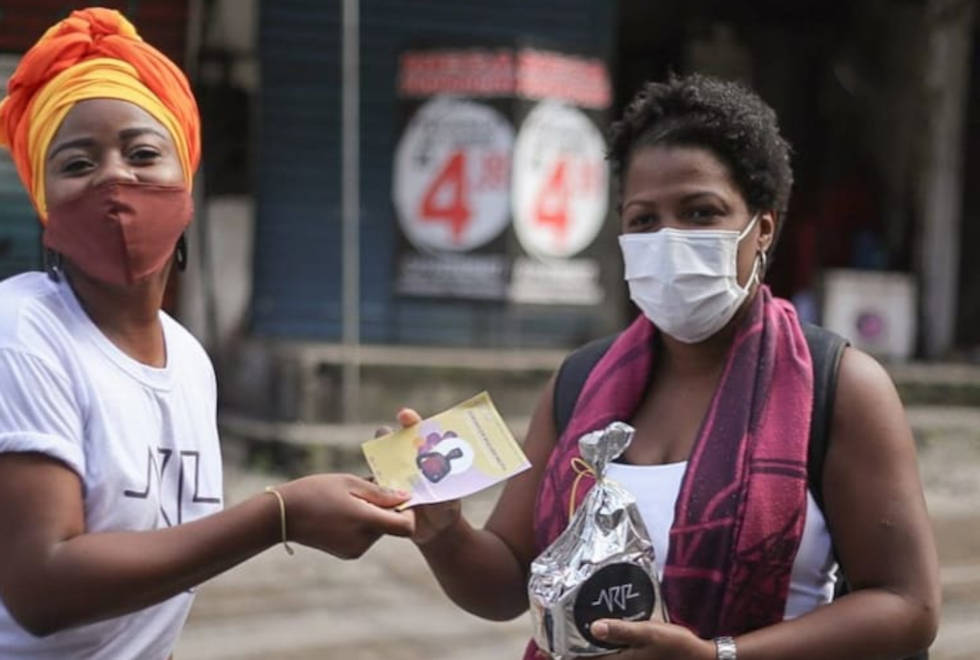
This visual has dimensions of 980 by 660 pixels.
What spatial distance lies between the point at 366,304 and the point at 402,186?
847 mm

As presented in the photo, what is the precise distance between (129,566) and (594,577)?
64 cm

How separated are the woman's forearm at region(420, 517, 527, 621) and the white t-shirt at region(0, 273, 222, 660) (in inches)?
17.3

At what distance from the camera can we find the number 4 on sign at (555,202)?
313 inches

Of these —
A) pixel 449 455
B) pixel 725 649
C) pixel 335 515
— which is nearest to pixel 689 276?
pixel 449 455

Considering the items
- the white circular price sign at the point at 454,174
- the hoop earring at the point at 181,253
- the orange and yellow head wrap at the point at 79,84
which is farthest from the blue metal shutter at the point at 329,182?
the orange and yellow head wrap at the point at 79,84

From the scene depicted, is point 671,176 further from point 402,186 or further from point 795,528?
point 402,186

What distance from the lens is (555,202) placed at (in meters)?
8.00

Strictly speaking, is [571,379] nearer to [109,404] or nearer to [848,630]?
[848,630]

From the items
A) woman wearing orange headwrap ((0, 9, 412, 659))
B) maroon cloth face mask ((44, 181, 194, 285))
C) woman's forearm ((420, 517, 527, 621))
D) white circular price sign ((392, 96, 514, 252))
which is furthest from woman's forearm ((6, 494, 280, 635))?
white circular price sign ((392, 96, 514, 252))

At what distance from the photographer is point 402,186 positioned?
8.05 m

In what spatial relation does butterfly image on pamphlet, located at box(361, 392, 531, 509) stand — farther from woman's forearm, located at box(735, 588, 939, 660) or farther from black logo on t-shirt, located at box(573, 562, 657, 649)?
woman's forearm, located at box(735, 588, 939, 660)

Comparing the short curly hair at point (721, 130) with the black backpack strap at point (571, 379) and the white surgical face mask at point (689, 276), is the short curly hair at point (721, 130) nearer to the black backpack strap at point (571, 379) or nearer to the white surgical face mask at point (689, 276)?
the white surgical face mask at point (689, 276)

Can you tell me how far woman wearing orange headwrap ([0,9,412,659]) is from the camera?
1604 mm

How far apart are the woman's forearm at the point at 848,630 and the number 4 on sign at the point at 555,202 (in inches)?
243
